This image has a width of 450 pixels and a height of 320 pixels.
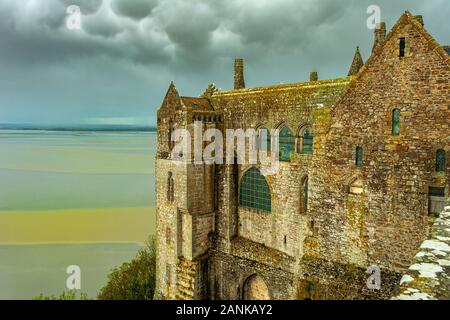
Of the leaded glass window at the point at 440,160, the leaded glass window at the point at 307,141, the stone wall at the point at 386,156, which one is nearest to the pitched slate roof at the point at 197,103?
the leaded glass window at the point at 307,141

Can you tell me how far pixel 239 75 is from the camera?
19.0 meters

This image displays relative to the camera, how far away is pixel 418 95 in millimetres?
7668

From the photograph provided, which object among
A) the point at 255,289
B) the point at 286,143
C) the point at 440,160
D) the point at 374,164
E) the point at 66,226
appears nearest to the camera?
the point at 440,160

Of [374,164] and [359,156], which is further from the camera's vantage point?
[359,156]

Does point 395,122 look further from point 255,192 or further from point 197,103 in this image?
point 197,103

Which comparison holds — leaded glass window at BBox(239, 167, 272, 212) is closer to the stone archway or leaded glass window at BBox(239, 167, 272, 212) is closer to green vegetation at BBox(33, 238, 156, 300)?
the stone archway

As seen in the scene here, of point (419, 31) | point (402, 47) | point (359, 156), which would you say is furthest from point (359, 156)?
point (419, 31)

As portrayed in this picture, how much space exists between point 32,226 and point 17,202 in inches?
393

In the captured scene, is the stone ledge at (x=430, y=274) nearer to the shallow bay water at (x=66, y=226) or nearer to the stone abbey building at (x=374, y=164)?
the stone abbey building at (x=374, y=164)

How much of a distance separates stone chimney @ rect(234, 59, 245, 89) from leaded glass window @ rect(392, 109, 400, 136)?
38.2 feet

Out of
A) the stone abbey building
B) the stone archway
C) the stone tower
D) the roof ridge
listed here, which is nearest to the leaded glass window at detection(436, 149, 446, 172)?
the stone abbey building

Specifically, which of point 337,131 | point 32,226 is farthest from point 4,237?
point 337,131

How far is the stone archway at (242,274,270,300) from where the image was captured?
15969 mm

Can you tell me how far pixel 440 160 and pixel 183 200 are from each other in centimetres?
1102
